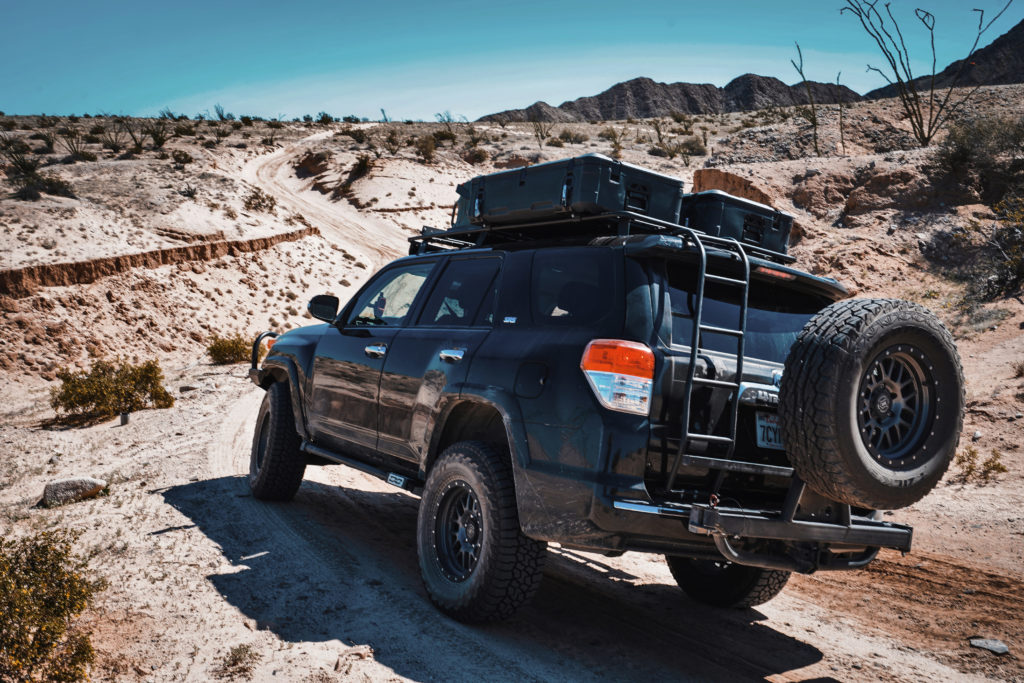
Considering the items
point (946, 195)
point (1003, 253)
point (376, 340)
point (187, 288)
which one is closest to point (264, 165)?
point (187, 288)

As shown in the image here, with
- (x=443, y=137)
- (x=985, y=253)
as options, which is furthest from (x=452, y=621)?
(x=443, y=137)

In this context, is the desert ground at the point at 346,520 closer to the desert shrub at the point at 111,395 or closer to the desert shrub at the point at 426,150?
the desert shrub at the point at 111,395

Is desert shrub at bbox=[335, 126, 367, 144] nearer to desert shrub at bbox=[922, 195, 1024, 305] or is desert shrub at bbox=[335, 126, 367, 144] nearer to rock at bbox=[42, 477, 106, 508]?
desert shrub at bbox=[922, 195, 1024, 305]

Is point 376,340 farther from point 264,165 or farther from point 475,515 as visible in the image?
point 264,165

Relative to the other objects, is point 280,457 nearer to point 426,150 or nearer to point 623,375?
point 623,375

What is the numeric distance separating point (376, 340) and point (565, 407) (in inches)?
87.3

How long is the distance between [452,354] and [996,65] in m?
86.0

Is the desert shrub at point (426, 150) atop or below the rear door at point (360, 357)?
atop

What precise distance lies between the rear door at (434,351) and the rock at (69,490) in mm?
3025

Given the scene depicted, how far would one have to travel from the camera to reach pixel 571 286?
4.04 meters

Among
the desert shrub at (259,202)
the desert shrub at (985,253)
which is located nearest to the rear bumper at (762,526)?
the desert shrub at (985,253)

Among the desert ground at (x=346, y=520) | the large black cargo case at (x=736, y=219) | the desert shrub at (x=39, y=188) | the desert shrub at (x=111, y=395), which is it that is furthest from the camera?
the desert shrub at (x=39, y=188)

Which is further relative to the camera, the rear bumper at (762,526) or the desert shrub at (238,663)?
the desert shrub at (238,663)

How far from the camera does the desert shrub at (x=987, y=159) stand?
17391 mm
